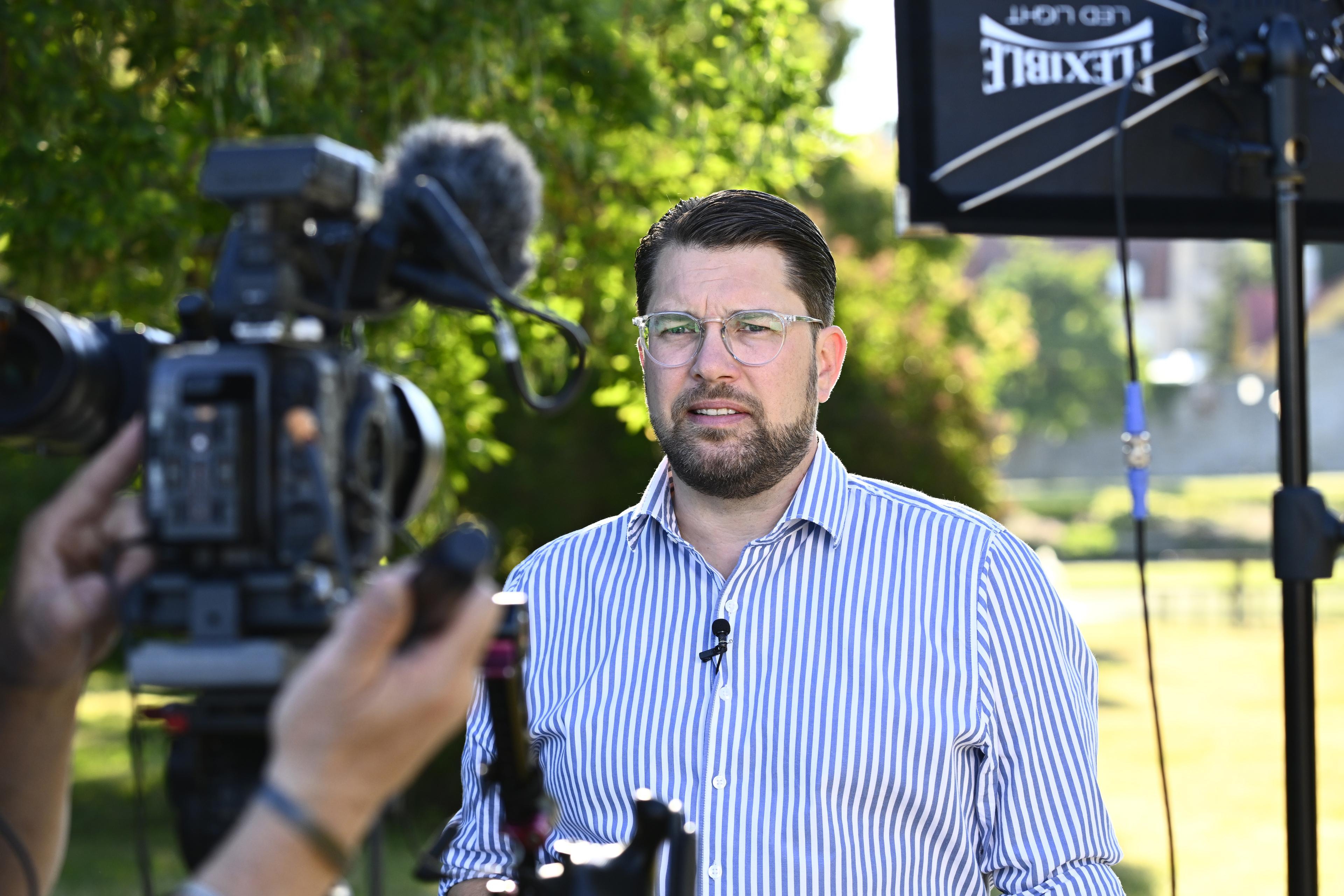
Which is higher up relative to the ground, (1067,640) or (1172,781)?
(1067,640)

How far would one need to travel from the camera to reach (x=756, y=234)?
2.89 m

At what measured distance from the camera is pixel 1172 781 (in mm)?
12523

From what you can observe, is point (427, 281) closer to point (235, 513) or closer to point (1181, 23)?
point (235, 513)

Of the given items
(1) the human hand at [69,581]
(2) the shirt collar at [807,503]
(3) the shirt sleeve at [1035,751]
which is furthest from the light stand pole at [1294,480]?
(1) the human hand at [69,581]

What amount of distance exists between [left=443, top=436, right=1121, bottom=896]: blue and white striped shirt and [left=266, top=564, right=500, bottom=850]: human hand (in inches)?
42.6

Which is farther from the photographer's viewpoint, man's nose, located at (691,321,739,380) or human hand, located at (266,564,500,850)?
man's nose, located at (691,321,739,380)

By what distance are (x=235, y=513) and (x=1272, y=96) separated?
2.27m

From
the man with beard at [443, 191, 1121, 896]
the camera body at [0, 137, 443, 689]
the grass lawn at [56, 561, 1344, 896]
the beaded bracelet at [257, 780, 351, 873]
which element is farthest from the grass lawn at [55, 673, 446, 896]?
the beaded bracelet at [257, 780, 351, 873]

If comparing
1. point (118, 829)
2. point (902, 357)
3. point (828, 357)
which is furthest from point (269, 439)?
point (902, 357)

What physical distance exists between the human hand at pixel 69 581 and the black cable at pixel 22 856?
18cm

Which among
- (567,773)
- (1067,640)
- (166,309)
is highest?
(166,309)

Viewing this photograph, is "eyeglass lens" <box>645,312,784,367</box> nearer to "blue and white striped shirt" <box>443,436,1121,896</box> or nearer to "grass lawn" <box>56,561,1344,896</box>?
"blue and white striped shirt" <box>443,436,1121,896</box>

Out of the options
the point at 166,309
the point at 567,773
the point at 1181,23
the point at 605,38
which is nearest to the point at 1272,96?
the point at 1181,23

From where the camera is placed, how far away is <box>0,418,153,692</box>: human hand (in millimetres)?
1712
